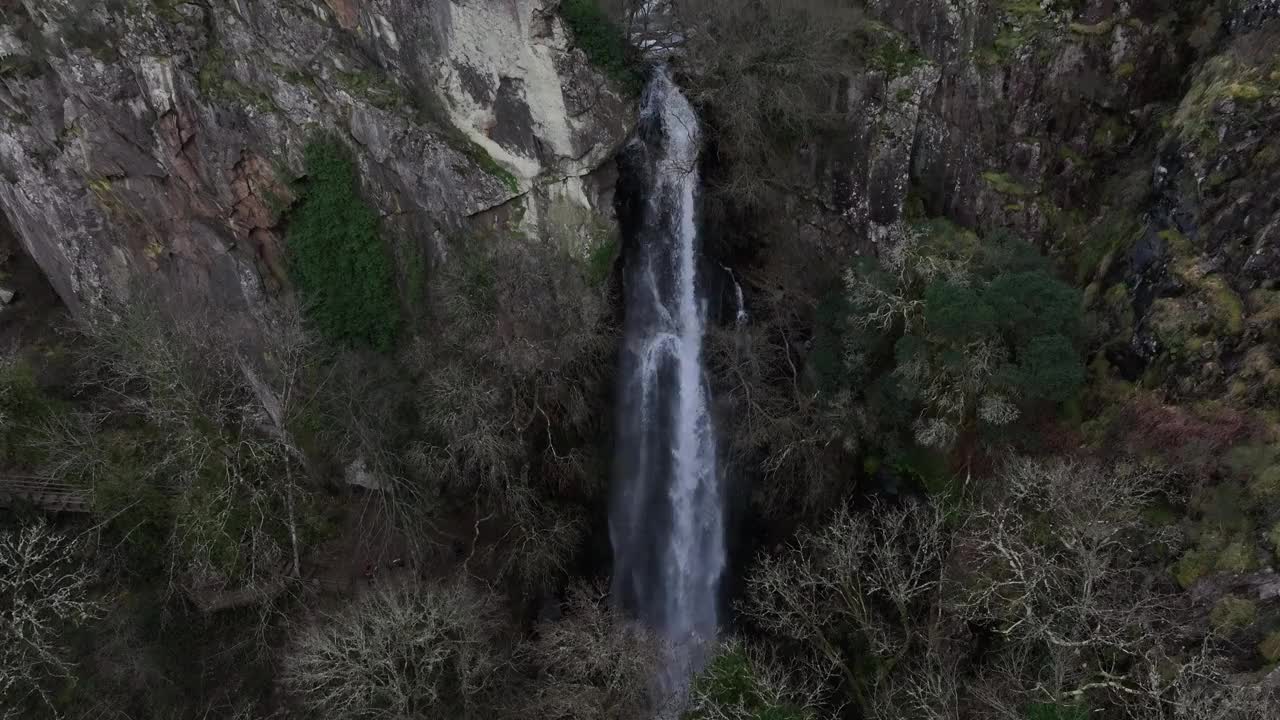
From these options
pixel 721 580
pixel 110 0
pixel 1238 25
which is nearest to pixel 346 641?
pixel 721 580

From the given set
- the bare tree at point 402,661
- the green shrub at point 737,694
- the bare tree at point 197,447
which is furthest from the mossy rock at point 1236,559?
the bare tree at point 197,447

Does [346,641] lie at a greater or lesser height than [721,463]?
greater

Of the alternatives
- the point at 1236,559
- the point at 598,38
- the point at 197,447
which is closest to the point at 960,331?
the point at 1236,559

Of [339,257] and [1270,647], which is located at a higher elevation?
[339,257]

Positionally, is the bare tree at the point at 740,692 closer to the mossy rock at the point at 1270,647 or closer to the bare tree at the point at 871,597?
the bare tree at the point at 871,597

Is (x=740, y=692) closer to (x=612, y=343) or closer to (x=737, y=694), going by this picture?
(x=737, y=694)

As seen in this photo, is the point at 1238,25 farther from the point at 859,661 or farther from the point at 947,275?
the point at 859,661

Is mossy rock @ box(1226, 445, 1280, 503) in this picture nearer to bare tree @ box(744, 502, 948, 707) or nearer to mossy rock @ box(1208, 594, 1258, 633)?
mossy rock @ box(1208, 594, 1258, 633)
